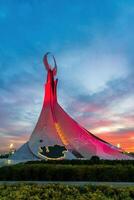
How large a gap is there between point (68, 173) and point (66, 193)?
21.0 ft

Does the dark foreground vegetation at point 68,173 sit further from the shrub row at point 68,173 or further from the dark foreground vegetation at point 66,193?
the dark foreground vegetation at point 66,193

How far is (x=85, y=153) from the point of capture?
85.2 ft

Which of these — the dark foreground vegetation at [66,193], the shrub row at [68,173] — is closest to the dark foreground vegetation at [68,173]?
the shrub row at [68,173]

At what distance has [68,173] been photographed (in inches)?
527

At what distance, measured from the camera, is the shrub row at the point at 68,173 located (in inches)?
518

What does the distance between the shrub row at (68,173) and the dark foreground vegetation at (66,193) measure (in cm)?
568

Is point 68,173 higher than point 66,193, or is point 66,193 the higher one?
point 68,173

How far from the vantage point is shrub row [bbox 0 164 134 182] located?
13.2 metres

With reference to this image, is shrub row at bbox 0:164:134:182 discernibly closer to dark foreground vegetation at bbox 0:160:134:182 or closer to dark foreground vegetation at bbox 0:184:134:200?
dark foreground vegetation at bbox 0:160:134:182

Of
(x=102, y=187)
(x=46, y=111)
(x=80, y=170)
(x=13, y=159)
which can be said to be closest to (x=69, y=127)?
(x=46, y=111)

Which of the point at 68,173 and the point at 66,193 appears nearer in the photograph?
the point at 66,193

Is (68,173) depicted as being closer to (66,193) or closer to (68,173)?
(68,173)

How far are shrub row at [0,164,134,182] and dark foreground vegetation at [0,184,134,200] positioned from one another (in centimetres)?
568

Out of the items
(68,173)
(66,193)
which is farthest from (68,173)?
(66,193)
